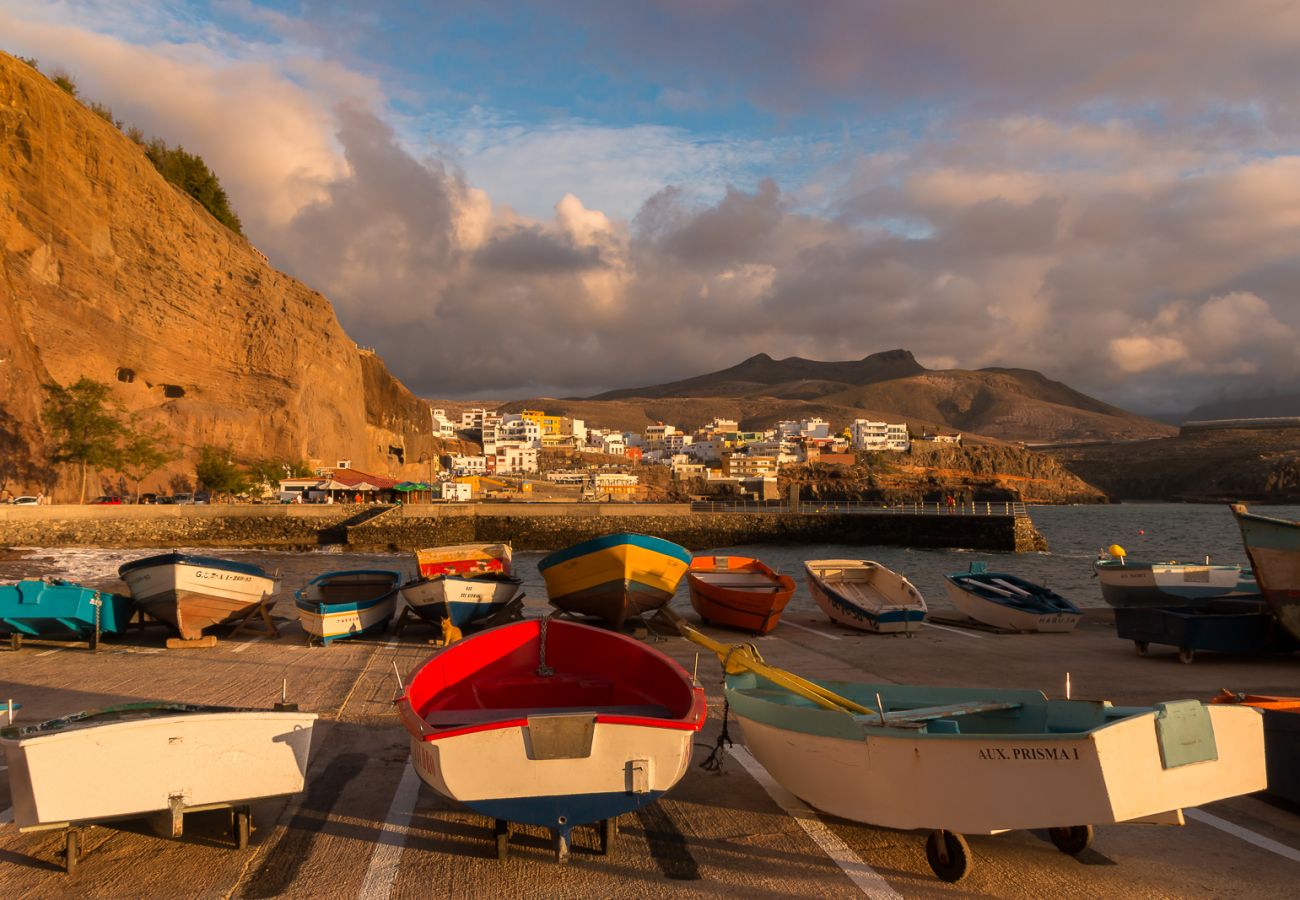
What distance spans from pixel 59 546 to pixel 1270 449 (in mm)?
199678

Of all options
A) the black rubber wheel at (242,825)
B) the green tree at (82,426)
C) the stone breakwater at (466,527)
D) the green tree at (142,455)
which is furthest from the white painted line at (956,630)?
the green tree at (142,455)

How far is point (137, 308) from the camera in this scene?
5894 centimetres

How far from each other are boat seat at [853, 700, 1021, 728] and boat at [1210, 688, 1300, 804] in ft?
5.17

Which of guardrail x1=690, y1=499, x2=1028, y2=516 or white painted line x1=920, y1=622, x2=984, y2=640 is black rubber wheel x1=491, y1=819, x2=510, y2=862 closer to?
white painted line x1=920, y1=622, x2=984, y2=640

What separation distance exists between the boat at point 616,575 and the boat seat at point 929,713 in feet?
28.0

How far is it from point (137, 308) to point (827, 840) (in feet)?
220

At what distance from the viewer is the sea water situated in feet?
93.0

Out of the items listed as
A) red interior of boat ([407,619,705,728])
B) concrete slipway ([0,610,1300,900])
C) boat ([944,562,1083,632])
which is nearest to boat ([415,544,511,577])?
concrete slipway ([0,610,1300,900])

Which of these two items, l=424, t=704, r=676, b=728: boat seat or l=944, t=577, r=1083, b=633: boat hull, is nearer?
l=424, t=704, r=676, b=728: boat seat

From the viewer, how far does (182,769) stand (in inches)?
191

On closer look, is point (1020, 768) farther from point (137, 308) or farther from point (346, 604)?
point (137, 308)

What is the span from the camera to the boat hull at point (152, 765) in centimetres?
458

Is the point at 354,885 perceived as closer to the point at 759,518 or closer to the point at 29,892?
the point at 29,892

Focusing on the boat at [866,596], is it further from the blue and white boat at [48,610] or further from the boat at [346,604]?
the blue and white boat at [48,610]
